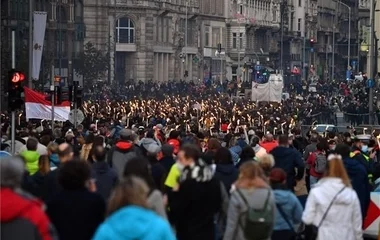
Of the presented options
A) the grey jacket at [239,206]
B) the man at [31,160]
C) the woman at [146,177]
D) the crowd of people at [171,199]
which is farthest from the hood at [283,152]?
the woman at [146,177]

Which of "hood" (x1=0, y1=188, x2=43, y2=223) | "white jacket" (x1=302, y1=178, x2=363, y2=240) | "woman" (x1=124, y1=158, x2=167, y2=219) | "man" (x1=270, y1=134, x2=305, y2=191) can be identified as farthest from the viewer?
"man" (x1=270, y1=134, x2=305, y2=191)

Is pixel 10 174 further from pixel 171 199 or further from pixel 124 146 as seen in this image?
pixel 124 146

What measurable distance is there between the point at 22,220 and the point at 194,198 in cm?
340

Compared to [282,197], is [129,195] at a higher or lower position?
higher

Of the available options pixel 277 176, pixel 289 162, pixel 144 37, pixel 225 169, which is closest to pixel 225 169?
pixel 225 169

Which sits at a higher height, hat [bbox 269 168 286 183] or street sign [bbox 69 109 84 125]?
hat [bbox 269 168 286 183]

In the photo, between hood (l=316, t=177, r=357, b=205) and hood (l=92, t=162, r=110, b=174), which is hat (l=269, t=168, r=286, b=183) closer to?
hood (l=316, t=177, r=357, b=205)

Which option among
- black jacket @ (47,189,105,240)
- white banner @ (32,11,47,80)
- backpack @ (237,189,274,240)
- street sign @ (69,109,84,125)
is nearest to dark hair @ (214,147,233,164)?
backpack @ (237,189,274,240)

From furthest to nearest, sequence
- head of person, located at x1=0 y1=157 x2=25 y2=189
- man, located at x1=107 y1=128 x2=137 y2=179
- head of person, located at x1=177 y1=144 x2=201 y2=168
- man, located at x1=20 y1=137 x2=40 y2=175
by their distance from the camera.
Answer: man, located at x1=107 y1=128 x2=137 y2=179, man, located at x1=20 y1=137 x2=40 y2=175, head of person, located at x1=177 y1=144 x2=201 y2=168, head of person, located at x1=0 y1=157 x2=25 y2=189

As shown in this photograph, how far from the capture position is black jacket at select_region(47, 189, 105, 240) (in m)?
11.5

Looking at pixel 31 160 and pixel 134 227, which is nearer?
pixel 134 227

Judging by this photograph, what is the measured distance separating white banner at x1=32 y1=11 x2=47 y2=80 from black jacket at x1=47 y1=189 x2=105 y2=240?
31.7 metres

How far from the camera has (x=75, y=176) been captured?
11570 millimetres

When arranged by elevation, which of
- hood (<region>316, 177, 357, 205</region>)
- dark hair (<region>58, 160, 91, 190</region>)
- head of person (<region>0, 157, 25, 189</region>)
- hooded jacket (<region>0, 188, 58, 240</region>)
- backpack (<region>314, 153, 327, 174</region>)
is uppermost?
head of person (<region>0, 157, 25, 189</region>)
